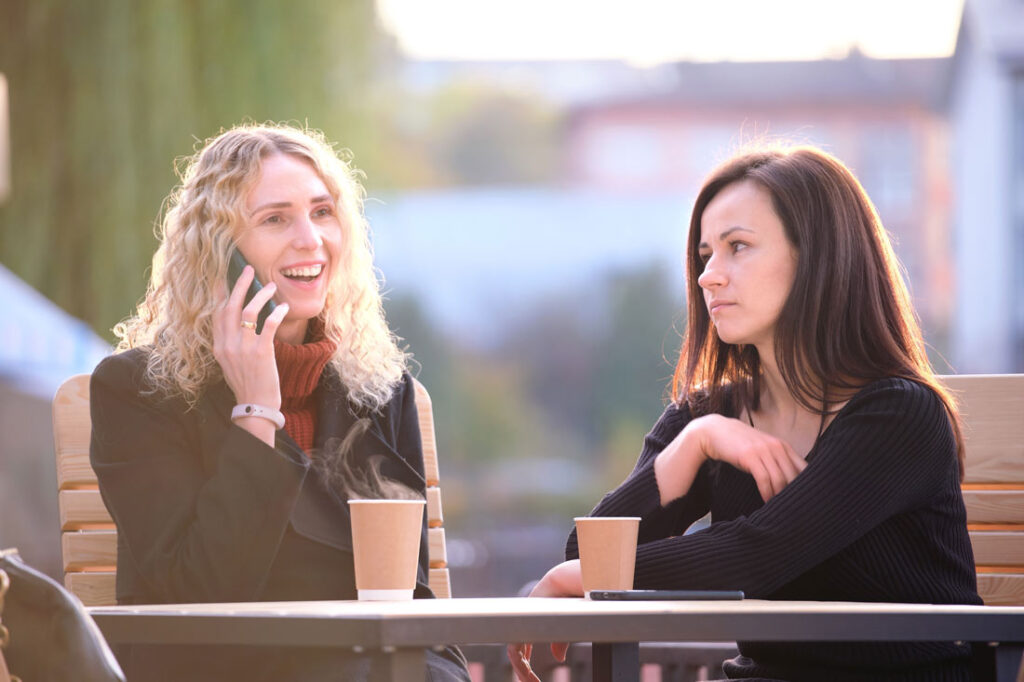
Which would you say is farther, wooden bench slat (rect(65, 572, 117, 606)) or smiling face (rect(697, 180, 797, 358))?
wooden bench slat (rect(65, 572, 117, 606))

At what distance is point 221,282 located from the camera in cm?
229

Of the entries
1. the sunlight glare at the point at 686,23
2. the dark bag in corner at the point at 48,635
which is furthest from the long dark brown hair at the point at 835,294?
the sunlight glare at the point at 686,23

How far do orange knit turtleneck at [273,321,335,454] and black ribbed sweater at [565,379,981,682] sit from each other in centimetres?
73

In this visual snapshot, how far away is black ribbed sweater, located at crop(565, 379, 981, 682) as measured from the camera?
1811 millimetres

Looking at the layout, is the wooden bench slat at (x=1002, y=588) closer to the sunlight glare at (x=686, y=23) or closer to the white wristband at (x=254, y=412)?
the white wristband at (x=254, y=412)

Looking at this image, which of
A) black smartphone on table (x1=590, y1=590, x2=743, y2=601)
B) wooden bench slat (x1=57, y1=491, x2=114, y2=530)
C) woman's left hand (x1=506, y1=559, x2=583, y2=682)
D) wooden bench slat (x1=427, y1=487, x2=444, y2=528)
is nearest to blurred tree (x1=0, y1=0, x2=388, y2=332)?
wooden bench slat (x1=57, y1=491, x2=114, y2=530)

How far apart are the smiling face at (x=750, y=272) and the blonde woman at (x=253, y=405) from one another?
0.65 metres

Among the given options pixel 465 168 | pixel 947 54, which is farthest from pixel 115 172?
pixel 465 168

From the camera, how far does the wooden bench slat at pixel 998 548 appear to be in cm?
246

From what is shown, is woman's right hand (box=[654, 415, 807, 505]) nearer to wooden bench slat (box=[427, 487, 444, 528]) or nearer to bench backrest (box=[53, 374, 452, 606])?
wooden bench slat (box=[427, 487, 444, 528])

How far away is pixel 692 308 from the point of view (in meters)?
2.37

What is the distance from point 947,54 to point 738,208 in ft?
77.1

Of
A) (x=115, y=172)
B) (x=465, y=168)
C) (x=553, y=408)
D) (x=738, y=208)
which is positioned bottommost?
(x=553, y=408)

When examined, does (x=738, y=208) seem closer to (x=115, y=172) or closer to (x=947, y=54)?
(x=115, y=172)
